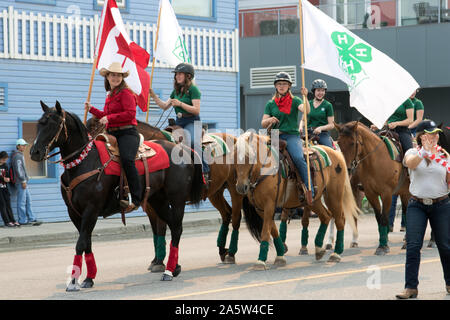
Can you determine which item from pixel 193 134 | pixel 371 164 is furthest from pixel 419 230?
pixel 371 164

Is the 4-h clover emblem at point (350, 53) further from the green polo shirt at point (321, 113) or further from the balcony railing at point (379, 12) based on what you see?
the balcony railing at point (379, 12)

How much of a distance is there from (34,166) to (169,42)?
7.27m

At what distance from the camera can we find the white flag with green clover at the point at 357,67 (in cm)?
1282

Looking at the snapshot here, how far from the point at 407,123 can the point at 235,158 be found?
186 inches

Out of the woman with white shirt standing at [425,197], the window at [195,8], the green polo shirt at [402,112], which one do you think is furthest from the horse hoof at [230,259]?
the window at [195,8]

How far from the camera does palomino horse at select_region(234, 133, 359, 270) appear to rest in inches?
454

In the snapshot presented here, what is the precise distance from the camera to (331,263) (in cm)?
1231

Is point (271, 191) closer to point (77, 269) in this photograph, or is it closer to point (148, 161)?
point (148, 161)

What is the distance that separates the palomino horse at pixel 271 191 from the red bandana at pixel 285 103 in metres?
0.56

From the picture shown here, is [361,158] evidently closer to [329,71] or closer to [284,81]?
[329,71]

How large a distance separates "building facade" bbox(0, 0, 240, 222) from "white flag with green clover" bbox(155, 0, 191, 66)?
239 inches

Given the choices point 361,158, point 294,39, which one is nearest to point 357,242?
point 361,158

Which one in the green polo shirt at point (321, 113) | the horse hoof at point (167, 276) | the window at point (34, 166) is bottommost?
the horse hoof at point (167, 276)

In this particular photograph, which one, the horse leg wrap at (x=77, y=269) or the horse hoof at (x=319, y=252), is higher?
the horse leg wrap at (x=77, y=269)
